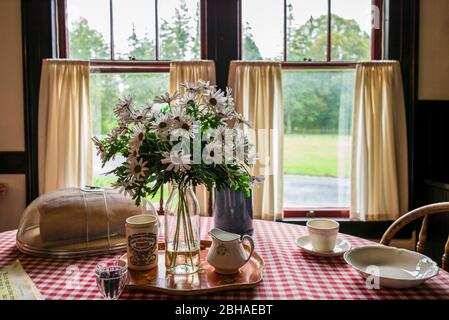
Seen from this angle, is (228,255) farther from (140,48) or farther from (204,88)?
(140,48)

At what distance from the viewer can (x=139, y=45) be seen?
297cm

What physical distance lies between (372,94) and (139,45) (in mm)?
1554

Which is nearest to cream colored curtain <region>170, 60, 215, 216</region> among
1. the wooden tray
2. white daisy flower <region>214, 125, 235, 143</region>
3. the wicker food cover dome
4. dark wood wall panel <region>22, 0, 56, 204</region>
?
dark wood wall panel <region>22, 0, 56, 204</region>

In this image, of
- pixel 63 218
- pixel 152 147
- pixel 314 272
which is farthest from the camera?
pixel 63 218

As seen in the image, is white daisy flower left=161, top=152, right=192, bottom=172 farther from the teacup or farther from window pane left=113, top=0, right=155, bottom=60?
window pane left=113, top=0, right=155, bottom=60

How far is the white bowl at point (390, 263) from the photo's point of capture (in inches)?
49.7

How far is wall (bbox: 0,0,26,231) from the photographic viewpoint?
112 inches

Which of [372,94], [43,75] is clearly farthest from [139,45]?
[372,94]

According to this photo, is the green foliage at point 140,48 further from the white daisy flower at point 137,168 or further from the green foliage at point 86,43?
the white daisy flower at point 137,168

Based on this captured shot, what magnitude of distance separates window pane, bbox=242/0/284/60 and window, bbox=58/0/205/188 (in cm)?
32

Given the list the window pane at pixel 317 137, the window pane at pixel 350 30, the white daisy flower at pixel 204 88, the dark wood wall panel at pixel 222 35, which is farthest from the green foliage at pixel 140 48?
the white daisy flower at pixel 204 88

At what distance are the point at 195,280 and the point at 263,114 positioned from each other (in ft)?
5.68

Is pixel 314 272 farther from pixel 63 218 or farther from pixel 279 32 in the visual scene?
pixel 279 32

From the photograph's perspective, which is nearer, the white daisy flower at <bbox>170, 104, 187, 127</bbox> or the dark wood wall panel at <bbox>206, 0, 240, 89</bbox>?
the white daisy flower at <bbox>170, 104, 187, 127</bbox>
